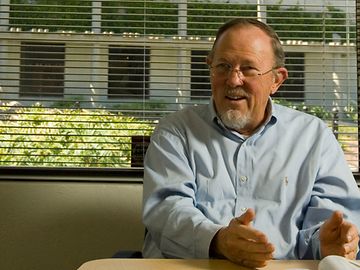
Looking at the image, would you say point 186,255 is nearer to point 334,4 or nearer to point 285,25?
point 285,25

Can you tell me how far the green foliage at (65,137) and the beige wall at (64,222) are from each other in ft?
0.38

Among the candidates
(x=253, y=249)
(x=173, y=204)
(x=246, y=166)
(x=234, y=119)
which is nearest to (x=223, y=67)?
(x=234, y=119)

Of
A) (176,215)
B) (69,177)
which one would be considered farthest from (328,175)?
(69,177)

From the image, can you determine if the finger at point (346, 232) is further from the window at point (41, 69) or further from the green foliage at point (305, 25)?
the window at point (41, 69)

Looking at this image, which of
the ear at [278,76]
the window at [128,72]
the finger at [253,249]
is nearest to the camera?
the finger at [253,249]

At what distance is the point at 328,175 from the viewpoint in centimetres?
151

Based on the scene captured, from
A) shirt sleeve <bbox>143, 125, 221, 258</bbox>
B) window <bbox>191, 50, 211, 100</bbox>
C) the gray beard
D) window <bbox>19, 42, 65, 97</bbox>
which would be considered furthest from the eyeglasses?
window <bbox>19, 42, 65, 97</bbox>

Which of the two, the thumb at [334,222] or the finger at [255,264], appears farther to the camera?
the thumb at [334,222]

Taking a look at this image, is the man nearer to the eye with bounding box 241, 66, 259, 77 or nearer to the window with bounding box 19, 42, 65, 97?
the eye with bounding box 241, 66, 259, 77

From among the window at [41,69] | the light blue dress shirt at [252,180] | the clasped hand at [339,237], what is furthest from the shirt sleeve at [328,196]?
the window at [41,69]

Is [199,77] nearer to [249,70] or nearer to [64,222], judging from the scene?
[249,70]

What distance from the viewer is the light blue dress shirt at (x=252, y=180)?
1400mm

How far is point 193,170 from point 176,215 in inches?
9.1

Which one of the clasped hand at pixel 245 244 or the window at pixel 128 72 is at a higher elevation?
the window at pixel 128 72
